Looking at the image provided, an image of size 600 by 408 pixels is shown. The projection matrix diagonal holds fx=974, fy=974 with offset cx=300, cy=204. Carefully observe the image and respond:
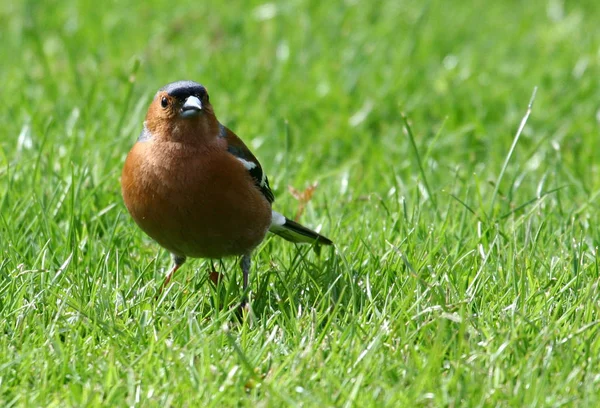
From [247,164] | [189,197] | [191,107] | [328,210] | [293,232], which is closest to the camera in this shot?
A: [189,197]

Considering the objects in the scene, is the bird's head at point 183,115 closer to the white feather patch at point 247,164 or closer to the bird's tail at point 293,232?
the white feather patch at point 247,164

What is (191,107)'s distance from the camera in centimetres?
445

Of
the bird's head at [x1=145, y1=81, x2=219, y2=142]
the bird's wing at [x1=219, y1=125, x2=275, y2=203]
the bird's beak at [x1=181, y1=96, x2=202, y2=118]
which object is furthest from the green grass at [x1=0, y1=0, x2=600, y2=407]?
the bird's beak at [x1=181, y1=96, x2=202, y2=118]

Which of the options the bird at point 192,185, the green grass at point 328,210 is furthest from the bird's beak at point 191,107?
the green grass at point 328,210

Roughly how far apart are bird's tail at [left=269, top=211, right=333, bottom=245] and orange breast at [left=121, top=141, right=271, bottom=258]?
0.38 m

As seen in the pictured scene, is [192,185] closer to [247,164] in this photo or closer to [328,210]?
[247,164]

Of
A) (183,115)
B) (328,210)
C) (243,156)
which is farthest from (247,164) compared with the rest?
(328,210)

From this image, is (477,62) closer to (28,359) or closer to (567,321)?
(567,321)

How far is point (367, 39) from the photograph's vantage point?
27.5 ft

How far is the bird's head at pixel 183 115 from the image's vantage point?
448 cm

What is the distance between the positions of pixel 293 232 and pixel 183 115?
0.88 meters

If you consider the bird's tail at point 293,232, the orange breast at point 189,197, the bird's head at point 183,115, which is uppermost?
the bird's head at point 183,115

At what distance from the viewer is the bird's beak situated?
443 centimetres

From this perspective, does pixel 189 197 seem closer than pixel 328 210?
Yes
